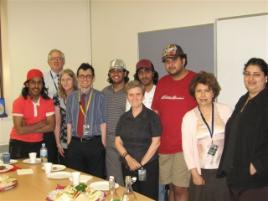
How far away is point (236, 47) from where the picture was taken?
13.6 feet

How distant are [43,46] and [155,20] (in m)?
1.85

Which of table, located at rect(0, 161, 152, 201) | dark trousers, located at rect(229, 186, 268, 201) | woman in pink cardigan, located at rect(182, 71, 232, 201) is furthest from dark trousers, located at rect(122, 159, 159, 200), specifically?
dark trousers, located at rect(229, 186, 268, 201)

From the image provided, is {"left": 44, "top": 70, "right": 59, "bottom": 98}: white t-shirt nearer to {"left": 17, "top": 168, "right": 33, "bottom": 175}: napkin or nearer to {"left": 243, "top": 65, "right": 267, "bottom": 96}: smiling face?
{"left": 17, "top": 168, "right": 33, "bottom": 175}: napkin

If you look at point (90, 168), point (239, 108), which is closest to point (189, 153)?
point (239, 108)

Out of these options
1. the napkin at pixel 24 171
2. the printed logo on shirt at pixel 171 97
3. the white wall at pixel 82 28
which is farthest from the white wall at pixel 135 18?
the napkin at pixel 24 171

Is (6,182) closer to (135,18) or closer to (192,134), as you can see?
(192,134)

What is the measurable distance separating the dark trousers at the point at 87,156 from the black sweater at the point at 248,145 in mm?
1417

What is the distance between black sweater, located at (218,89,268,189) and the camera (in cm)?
254

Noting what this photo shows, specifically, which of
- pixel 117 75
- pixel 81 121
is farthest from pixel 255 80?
pixel 81 121

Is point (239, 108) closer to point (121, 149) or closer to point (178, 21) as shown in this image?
point (121, 149)

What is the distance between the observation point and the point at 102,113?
12.3ft

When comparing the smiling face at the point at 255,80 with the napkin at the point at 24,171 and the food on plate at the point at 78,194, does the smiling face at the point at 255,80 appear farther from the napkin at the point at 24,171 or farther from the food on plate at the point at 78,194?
the napkin at the point at 24,171

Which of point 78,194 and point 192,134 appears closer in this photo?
point 78,194

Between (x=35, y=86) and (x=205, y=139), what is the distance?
6.24ft
